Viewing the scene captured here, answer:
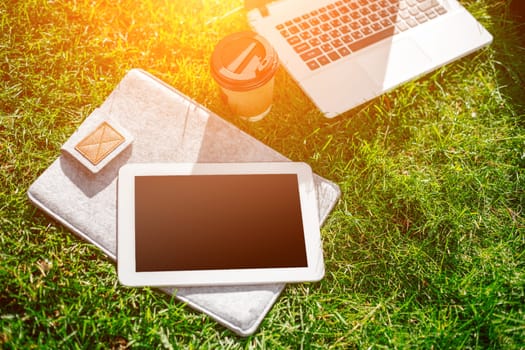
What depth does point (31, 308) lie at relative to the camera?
1521 millimetres

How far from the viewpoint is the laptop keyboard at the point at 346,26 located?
5.60 feet

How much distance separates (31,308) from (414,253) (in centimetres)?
126

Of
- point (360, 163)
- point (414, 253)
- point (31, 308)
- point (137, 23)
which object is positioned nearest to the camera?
point (31, 308)

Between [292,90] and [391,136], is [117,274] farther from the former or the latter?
[391,136]

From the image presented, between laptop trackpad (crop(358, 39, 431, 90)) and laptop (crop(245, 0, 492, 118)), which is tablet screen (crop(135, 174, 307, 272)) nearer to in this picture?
laptop (crop(245, 0, 492, 118))

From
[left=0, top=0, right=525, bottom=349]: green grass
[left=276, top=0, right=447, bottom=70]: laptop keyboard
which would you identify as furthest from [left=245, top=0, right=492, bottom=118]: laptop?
[left=0, top=0, right=525, bottom=349]: green grass

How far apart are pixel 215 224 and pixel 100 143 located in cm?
47

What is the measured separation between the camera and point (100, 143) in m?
1.62

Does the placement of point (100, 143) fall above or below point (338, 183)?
above

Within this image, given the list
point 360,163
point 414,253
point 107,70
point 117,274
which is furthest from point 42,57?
point 414,253

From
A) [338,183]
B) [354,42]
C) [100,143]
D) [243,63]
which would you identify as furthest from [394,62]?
[100,143]

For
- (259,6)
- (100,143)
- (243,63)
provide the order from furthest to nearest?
1. (259,6)
2. (100,143)
3. (243,63)

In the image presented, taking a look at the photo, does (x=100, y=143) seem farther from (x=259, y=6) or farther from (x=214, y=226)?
(x=259, y=6)

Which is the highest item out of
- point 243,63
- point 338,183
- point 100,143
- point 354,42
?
point 243,63
